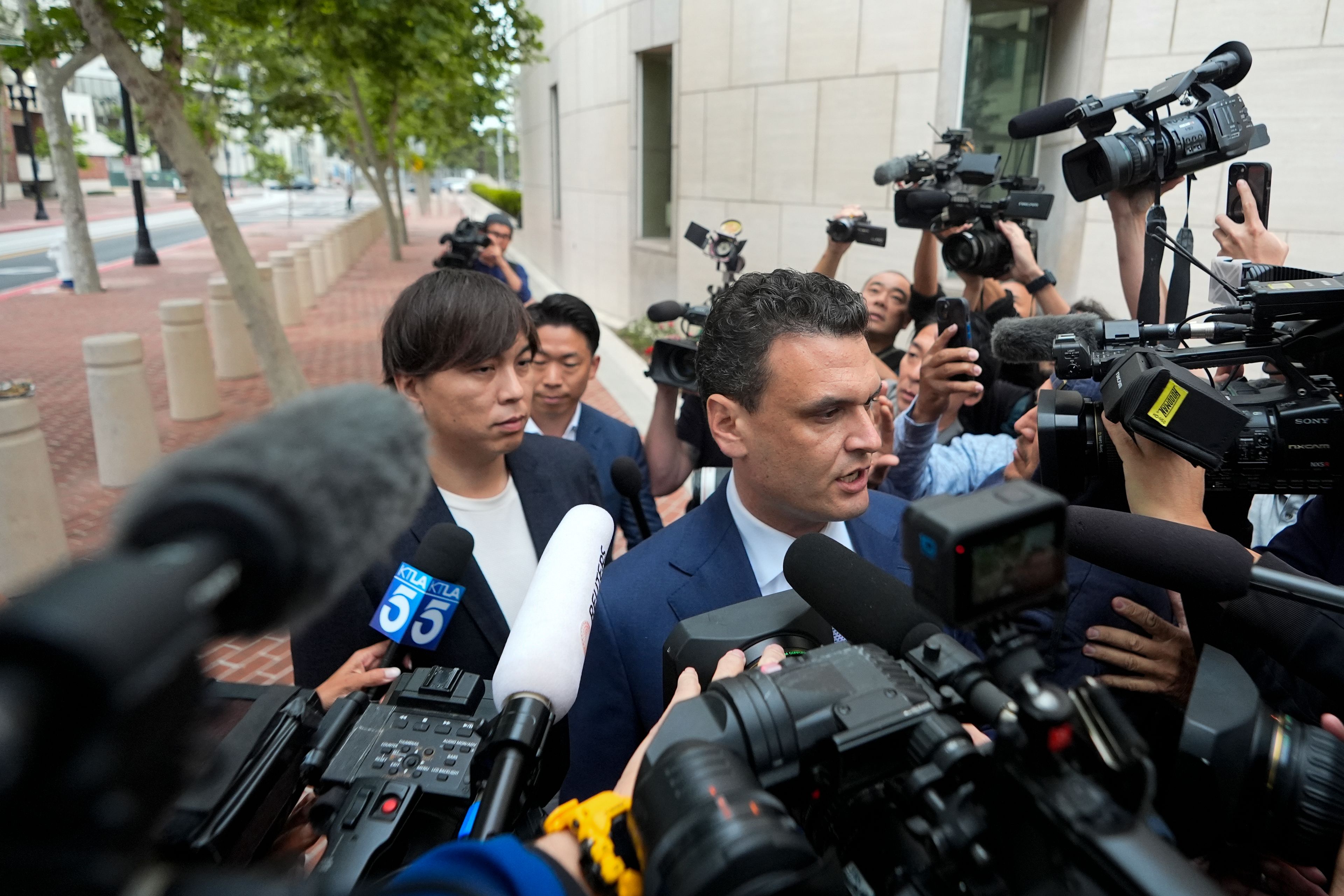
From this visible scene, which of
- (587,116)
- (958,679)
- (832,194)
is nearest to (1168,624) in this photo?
(958,679)

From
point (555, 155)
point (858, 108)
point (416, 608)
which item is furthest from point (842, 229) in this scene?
point (555, 155)

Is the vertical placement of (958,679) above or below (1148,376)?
below

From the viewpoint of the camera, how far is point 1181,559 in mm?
1240

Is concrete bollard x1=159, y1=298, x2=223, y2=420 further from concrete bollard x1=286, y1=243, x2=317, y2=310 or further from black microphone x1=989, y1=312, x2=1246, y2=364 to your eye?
black microphone x1=989, y1=312, x2=1246, y2=364

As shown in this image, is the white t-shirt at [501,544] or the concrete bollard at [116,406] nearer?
the white t-shirt at [501,544]

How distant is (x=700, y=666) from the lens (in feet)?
4.36

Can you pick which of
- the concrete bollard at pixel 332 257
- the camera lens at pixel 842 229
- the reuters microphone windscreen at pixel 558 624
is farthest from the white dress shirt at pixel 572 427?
the concrete bollard at pixel 332 257

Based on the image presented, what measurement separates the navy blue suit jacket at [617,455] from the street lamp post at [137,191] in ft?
49.8

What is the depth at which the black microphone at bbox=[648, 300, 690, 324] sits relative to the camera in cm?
354

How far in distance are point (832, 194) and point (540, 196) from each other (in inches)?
572

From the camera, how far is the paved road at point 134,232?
19.8 metres

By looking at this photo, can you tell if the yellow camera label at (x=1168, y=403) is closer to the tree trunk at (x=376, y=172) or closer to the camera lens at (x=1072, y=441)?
the camera lens at (x=1072, y=441)

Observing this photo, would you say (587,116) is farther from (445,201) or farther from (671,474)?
(445,201)

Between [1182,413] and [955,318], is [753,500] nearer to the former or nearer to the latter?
[1182,413]
